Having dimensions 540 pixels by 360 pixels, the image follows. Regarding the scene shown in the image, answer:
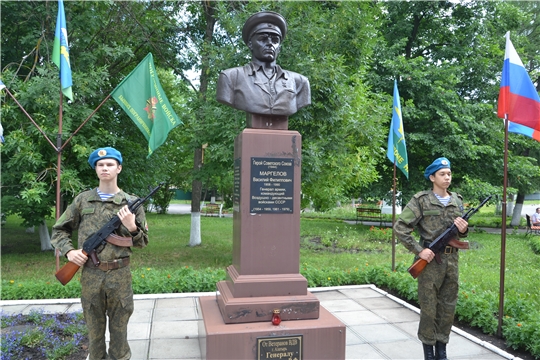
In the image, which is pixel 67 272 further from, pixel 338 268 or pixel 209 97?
pixel 209 97

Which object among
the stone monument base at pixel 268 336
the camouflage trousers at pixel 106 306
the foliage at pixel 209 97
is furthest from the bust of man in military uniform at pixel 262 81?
the foliage at pixel 209 97

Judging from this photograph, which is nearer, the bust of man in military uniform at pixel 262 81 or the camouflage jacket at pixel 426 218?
the camouflage jacket at pixel 426 218

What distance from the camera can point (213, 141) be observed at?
8805mm

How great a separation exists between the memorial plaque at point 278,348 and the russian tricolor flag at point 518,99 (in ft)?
12.5

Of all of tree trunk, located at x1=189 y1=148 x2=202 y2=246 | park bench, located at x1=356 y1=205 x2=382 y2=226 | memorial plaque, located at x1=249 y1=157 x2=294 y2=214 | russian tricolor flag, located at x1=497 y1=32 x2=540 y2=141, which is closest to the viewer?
memorial plaque, located at x1=249 y1=157 x2=294 y2=214

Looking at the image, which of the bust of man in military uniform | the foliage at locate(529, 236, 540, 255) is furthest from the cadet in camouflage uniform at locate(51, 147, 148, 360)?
the foliage at locate(529, 236, 540, 255)

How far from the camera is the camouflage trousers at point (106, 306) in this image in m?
3.33

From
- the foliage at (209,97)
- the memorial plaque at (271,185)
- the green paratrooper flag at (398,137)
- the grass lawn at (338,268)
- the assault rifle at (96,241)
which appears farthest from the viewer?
the foliage at (209,97)

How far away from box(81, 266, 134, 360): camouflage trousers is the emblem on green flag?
282cm

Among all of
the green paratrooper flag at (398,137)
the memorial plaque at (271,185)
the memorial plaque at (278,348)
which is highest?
the green paratrooper flag at (398,137)

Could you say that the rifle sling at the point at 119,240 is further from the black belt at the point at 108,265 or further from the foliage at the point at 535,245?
the foliage at the point at 535,245

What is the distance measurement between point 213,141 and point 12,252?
24.5 ft

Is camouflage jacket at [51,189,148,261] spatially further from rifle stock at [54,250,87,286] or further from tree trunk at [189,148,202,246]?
tree trunk at [189,148,202,246]

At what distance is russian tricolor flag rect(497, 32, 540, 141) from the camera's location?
15.8 ft
